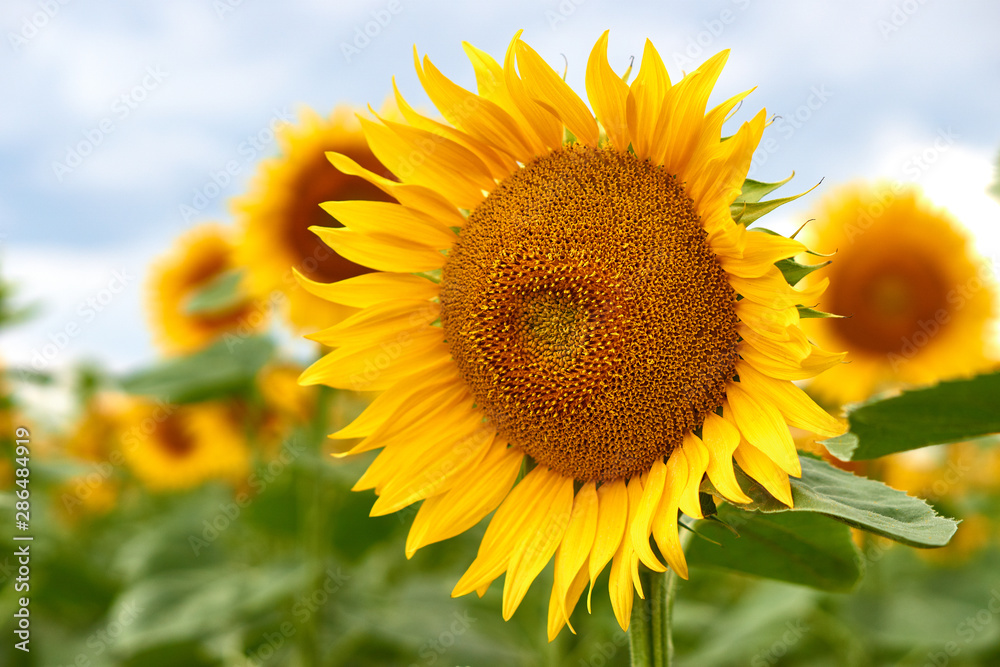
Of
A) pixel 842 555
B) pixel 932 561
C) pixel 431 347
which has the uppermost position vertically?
pixel 431 347

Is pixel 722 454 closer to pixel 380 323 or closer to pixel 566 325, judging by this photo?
pixel 566 325

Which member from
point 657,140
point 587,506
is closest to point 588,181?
point 657,140

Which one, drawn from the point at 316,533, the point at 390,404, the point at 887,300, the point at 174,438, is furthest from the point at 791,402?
the point at 174,438

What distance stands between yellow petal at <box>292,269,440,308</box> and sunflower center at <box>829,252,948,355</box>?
2704 mm

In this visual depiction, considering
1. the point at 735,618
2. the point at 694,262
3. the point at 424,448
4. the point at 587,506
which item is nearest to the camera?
the point at 694,262

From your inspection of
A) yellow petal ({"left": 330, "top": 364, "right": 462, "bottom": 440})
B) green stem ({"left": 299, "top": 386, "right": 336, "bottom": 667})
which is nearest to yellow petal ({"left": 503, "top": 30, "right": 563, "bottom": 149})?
yellow petal ({"left": 330, "top": 364, "right": 462, "bottom": 440})

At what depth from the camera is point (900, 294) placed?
148 inches

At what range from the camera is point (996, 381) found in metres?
1.29

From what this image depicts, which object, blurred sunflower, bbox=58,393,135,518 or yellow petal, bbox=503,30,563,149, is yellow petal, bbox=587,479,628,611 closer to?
yellow petal, bbox=503,30,563,149

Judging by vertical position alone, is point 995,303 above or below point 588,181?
below

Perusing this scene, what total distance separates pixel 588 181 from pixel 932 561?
4816 mm

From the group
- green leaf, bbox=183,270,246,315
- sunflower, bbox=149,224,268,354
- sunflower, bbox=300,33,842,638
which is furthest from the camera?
sunflower, bbox=149,224,268,354

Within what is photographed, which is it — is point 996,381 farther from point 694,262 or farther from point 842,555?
point 694,262

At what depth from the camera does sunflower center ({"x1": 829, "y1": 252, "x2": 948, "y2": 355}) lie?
3.72 metres
